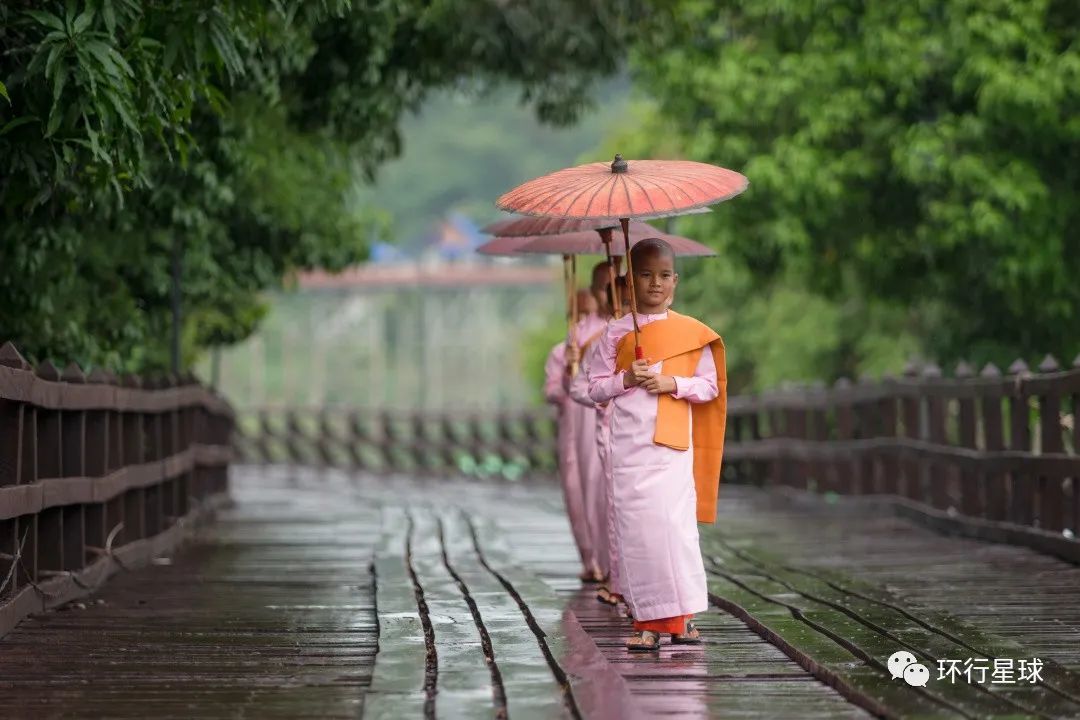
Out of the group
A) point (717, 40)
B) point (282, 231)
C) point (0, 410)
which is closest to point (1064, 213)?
point (717, 40)

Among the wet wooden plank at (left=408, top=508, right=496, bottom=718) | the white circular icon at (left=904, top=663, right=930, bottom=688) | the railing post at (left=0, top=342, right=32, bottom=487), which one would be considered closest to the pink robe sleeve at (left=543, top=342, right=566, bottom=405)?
the wet wooden plank at (left=408, top=508, right=496, bottom=718)

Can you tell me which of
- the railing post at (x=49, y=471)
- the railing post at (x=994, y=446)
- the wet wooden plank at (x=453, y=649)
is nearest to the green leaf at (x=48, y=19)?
the railing post at (x=49, y=471)

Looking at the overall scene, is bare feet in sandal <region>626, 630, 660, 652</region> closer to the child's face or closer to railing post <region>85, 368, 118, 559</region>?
the child's face

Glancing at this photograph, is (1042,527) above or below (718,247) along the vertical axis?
below

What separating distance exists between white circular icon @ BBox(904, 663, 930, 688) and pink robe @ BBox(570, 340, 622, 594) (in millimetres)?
1572

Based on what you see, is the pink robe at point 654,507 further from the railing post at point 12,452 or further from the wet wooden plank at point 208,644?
the railing post at point 12,452

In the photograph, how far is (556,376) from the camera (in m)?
9.85

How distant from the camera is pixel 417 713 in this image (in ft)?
18.8

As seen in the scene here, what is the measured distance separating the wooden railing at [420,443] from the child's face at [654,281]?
20036 mm

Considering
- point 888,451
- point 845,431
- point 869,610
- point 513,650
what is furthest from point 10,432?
point 845,431

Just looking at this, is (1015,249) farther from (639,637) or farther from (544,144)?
(544,144)

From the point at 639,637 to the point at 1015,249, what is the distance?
40.6 ft

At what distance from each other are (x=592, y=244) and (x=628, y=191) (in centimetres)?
268

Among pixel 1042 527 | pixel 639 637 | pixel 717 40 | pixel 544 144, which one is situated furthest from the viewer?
Answer: pixel 544 144
